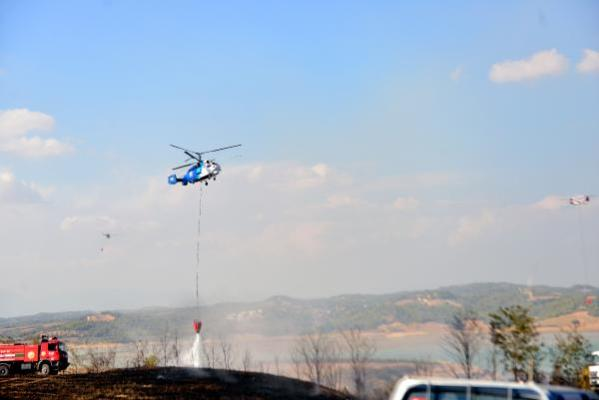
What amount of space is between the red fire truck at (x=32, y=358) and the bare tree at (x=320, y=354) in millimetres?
33917

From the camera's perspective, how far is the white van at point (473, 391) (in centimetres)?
2353

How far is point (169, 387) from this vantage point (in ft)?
151

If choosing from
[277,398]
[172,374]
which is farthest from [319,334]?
[277,398]

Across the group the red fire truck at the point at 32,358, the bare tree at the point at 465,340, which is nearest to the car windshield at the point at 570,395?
the bare tree at the point at 465,340

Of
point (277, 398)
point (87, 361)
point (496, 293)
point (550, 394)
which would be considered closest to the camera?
point (550, 394)

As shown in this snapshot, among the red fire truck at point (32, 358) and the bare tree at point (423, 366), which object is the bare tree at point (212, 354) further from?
the red fire truck at point (32, 358)

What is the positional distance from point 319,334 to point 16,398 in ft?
195

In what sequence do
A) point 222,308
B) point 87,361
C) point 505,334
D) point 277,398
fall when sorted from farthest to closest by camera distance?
point 87,361 < point 222,308 < point 505,334 < point 277,398

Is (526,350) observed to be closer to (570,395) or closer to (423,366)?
(423,366)

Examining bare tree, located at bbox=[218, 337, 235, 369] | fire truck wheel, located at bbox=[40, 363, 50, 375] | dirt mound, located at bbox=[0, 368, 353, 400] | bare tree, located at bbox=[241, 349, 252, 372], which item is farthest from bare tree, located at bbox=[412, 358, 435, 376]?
fire truck wheel, located at bbox=[40, 363, 50, 375]

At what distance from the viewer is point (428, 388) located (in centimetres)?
2422

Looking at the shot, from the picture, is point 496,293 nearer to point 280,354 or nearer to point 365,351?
point 365,351

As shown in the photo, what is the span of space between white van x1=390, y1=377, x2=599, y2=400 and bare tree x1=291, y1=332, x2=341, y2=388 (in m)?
74.2

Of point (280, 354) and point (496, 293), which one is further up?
point (496, 293)
